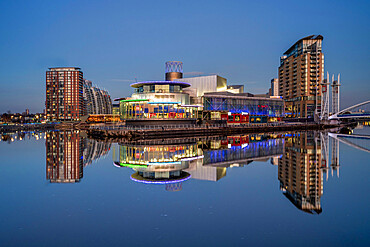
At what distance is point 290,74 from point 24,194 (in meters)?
153

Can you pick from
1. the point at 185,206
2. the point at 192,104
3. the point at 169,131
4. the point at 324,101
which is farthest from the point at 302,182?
the point at 324,101

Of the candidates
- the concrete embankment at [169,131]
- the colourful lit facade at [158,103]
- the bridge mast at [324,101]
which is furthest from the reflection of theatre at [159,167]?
the bridge mast at [324,101]

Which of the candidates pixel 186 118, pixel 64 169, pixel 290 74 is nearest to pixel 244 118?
pixel 186 118

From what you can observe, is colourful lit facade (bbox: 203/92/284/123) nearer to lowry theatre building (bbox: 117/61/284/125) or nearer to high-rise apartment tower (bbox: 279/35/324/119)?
lowry theatre building (bbox: 117/61/284/125)

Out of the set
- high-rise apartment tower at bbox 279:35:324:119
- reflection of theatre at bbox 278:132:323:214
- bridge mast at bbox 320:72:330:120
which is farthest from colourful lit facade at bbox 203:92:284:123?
reflection of theatre at bbox 278:132:323:214

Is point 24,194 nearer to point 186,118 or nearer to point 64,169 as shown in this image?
point 64,169

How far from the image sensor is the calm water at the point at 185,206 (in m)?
9.80

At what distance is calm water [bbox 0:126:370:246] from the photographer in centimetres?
980

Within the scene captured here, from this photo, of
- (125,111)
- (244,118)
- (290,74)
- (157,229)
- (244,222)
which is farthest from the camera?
(290,74)

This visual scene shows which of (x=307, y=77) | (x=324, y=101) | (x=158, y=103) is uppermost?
(x=307, y=77)

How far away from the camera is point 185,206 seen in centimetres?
1338

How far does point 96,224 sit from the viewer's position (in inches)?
429

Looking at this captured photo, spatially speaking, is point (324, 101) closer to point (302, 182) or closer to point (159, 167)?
point (159, 167)

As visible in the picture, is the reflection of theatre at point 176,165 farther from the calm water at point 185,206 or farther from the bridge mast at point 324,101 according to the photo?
the bridge mast at point 324,101
